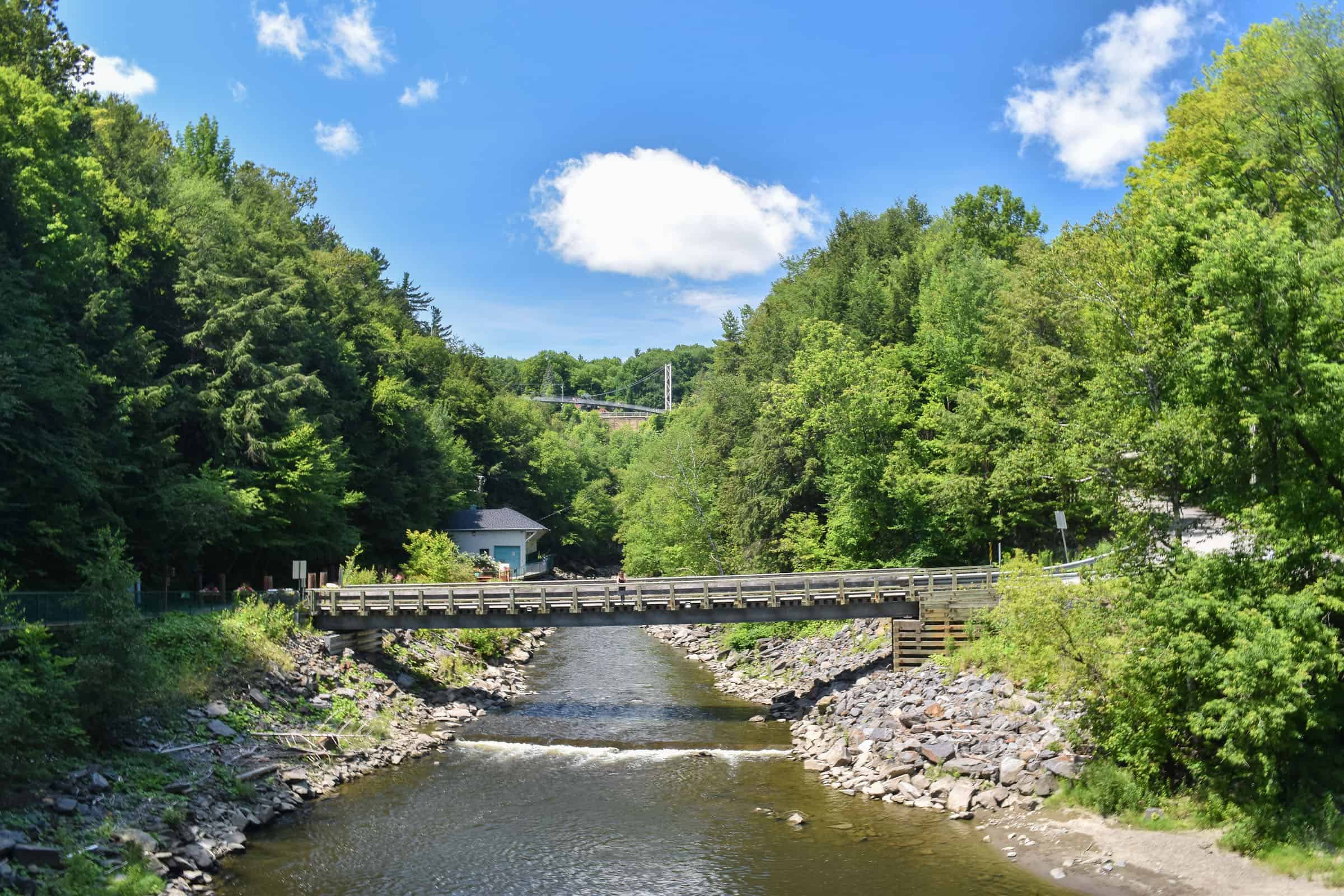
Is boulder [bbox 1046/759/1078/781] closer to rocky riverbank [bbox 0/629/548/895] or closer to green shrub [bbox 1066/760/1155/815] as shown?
green shrub [bbox 1066/760/1155/815]

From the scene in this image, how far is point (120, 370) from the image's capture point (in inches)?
1345

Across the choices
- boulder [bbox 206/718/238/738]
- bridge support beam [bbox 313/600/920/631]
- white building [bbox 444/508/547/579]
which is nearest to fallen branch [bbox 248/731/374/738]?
boulder [bbox 206/718/238/738]

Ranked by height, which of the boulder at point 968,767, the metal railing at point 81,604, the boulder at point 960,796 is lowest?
the boulder at point 960,796

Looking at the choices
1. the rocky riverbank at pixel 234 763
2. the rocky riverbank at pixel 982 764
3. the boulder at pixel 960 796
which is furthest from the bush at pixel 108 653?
the boulder at pixel 960 796

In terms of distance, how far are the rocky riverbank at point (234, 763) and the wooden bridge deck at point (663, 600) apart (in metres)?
2.14

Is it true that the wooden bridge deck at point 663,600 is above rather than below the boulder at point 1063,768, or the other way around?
above

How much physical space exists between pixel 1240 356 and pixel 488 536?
56009 mm

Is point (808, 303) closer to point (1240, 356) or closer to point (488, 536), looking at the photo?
point (488, 536)

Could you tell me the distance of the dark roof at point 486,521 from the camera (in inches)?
2670

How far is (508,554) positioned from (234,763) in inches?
1741

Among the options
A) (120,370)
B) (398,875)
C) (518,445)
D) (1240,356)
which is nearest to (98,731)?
(398,875)

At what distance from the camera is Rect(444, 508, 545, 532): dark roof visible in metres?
67.8

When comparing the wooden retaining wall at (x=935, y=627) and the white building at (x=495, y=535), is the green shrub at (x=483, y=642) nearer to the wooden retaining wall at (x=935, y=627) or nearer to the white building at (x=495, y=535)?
the wooden retaining wall at (x=935, y=627)

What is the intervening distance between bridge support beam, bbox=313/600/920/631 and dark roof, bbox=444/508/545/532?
32.3m
